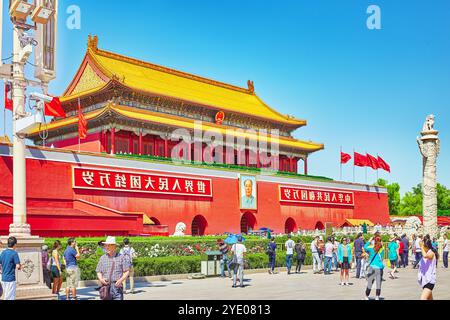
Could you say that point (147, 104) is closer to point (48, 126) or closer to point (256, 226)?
point (48, 126)

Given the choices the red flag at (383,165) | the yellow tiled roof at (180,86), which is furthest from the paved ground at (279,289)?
the red flag at (383,165)

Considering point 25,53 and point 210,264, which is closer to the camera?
point 25,53

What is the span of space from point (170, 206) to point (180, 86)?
535 inches

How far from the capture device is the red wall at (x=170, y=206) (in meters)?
25.8

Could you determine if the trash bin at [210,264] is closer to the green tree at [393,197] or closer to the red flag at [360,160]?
the red flag at [360,160]

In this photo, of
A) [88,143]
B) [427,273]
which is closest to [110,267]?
[427,273]

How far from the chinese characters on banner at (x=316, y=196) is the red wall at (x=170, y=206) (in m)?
0.49

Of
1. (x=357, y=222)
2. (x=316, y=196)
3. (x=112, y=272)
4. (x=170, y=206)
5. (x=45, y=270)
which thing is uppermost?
(x=316, y=196)

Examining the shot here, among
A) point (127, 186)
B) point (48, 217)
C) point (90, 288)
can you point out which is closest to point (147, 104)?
point (127, 186)

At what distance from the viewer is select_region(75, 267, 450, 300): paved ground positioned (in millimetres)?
14430

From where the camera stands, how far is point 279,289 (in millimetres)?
16047

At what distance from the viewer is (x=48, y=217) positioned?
24250 mm

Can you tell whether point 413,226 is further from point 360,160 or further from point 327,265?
point 327,265
